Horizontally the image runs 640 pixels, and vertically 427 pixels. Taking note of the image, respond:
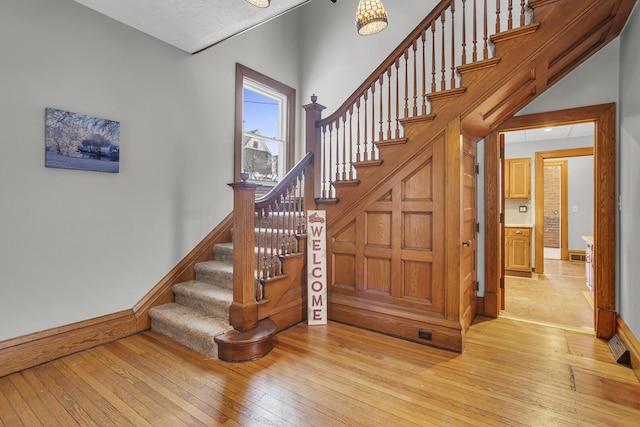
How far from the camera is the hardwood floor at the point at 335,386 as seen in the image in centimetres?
172

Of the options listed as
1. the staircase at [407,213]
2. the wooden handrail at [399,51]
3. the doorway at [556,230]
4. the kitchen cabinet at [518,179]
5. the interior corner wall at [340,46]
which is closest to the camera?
the staircase at [407,213]

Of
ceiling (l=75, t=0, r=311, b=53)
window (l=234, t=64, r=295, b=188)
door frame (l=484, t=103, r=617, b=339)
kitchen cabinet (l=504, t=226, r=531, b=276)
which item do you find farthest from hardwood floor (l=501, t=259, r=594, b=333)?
ceiling (l=75, t=0, r=311, b=53)

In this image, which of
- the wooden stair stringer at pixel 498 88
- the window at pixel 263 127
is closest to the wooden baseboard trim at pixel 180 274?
the window at pixel 263 127

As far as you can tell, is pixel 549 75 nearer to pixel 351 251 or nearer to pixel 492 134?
pixel 492 134

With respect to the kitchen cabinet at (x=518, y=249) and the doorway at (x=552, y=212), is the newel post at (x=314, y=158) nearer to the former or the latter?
the kitchen cabinet at (x=518, y=249)

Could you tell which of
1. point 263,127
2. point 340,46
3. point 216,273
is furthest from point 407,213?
point 340,46

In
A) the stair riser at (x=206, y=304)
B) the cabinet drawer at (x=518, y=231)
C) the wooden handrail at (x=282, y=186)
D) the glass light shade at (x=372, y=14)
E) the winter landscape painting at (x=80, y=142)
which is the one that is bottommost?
the stair riser at (x=206, y=304)

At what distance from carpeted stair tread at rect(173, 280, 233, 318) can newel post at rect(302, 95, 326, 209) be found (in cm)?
124

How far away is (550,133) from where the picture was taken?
18.5 feet

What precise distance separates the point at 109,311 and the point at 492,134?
431cm

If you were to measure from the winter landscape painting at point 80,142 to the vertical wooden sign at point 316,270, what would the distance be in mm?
1916

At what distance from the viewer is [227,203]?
3902mm

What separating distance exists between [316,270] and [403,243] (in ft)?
3.00

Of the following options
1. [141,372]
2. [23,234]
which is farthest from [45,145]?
[141,372]
